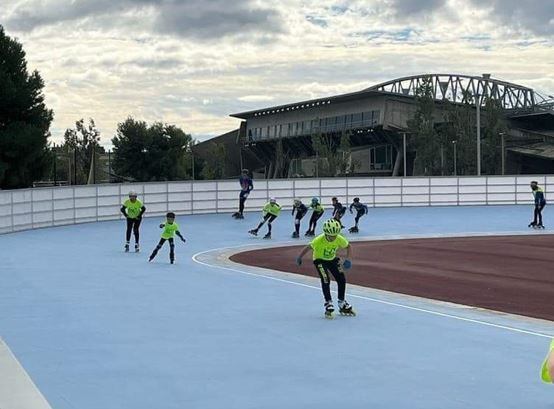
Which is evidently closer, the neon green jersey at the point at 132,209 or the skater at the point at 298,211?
the neon green jersey at the point at 132,209

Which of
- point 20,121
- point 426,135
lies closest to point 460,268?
point 20,121

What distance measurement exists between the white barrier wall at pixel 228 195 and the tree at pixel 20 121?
1661 cm

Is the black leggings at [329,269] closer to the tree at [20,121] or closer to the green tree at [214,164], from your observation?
the tree at [20,121]

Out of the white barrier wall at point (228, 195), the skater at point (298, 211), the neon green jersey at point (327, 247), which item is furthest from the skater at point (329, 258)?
the white barrier wall at point (228, 195)

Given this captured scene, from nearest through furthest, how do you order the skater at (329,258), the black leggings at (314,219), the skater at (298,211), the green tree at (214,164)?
the skater at (329,258)
the skater at (298,211)
the black leggings at (314,219)
the green tree at (214,164)

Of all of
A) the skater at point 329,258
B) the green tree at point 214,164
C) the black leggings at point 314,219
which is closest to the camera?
the skater at point 329,258

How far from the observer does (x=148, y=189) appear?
41062 millimetres

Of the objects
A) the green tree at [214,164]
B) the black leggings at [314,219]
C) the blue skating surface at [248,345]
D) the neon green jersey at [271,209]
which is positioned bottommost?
the blue skating surface at [248,345]

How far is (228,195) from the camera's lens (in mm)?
43625

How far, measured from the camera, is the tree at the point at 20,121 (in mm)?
54156

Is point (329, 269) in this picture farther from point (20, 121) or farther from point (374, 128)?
point (374, 128)

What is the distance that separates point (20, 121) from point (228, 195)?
65.0 feet

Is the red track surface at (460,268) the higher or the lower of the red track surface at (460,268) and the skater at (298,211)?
the lower

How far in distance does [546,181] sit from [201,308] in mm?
37611
